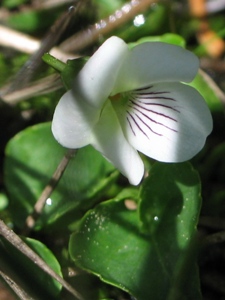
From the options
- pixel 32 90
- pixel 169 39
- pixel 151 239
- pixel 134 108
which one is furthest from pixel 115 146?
pixel 169 39

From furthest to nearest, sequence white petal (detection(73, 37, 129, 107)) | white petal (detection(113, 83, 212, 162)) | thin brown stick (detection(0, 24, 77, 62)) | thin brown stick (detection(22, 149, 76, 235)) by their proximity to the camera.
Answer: thin brown stick (detection(0, 24, 77, 62)), thin brown stick (detection(22, 149, 76, 235)), white petal (detection(113, 83, 212, 162)), white petal (detection(73, 37, 129, 107))

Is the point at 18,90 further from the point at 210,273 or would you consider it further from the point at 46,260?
the point at 210,273

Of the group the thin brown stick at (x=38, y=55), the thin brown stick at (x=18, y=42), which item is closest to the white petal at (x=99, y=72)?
the thin brown stick at (x=38, y=55)

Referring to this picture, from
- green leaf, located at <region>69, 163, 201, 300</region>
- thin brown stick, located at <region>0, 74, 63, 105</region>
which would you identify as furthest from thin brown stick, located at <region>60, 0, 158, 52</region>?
green leaf, located at <region>69, 163, 201, 300</region>

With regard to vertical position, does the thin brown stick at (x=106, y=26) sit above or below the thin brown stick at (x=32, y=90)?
below

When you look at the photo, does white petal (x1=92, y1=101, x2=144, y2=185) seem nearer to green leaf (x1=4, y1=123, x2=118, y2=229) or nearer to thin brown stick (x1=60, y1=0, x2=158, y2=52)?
green leaf (x1=4, y1=123, x2=118, y2=229)

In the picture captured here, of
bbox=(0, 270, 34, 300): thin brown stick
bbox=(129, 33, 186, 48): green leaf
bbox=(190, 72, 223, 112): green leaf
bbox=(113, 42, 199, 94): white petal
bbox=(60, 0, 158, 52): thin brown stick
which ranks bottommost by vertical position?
bbox=(190, 72, 223, 112): green leaf

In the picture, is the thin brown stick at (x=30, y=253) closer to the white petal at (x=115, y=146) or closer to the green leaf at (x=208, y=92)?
the white petal at (x=115, y=146)
